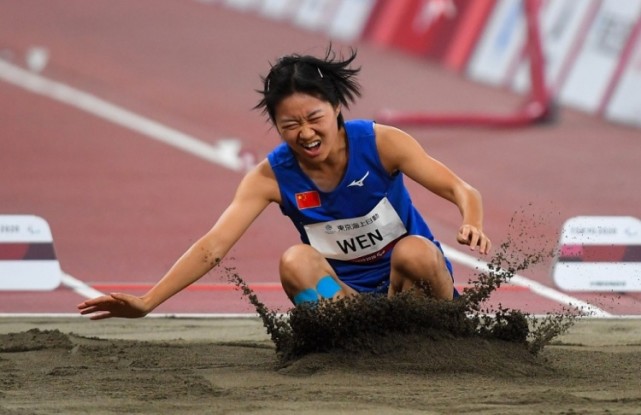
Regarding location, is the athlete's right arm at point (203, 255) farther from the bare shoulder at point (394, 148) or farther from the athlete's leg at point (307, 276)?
the bare shoulder at point (394, 148)

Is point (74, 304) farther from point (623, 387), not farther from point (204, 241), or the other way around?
point (623, 387)

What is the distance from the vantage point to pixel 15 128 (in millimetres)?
12594

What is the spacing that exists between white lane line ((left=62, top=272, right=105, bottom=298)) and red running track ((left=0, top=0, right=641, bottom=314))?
0.18ft

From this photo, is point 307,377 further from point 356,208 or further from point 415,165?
point 415,165

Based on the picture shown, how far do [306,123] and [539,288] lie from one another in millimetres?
3278

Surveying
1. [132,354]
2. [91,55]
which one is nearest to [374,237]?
[132,354]

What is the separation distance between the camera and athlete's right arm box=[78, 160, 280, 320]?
17.6ft

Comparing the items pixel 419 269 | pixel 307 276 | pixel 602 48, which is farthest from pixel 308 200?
pixel 602 48

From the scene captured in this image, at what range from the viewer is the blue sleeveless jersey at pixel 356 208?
5832 mm

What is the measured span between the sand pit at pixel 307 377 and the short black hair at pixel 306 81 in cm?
99

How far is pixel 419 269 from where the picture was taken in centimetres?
565

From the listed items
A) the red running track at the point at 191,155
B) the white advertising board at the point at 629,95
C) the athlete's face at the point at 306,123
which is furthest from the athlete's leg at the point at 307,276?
the white advertising board at the point at 629,95

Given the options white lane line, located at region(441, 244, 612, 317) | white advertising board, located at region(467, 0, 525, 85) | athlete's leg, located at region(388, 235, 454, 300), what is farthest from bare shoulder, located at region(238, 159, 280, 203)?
white advertising board, located at region(467, 0, 525, 85)

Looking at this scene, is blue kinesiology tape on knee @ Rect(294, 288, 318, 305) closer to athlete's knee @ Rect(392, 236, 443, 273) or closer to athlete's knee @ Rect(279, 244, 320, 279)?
athlete's knee @ Rect(279, 244, 320, 279)
